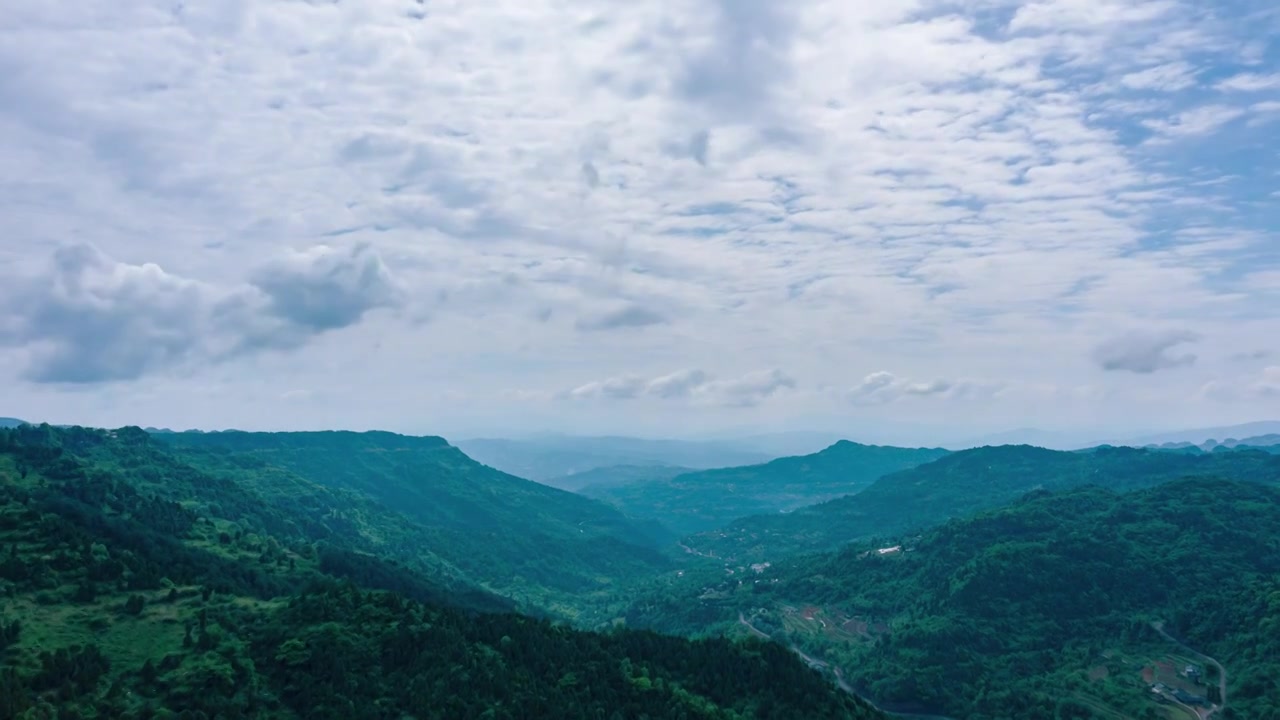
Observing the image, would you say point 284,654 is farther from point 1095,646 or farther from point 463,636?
point 1095,646

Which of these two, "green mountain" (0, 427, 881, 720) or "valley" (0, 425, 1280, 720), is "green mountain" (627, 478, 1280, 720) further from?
"green mountain" (0, 427, 881, 720)

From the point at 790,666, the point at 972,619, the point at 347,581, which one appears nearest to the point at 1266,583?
the point at 972,619

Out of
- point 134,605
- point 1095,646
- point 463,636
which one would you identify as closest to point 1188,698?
point 1095,646

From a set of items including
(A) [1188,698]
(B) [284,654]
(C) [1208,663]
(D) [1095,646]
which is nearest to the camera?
(B) [284,654]

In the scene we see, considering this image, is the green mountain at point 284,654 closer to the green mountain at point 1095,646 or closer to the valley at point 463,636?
the valley at point 463,636

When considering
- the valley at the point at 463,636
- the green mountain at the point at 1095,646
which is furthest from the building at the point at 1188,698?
the green mountain at the point at 1095,646

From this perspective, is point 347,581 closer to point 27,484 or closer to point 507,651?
point 507,651

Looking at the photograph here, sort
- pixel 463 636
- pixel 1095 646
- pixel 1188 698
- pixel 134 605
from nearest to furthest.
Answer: pixel 134 605 < pixel 463 636 < pixel 1188 698 < pixel 1095 646

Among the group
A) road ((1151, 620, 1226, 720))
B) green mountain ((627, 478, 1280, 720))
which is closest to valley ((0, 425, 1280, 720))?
green mountain ((627, 478, 1280, 720))
